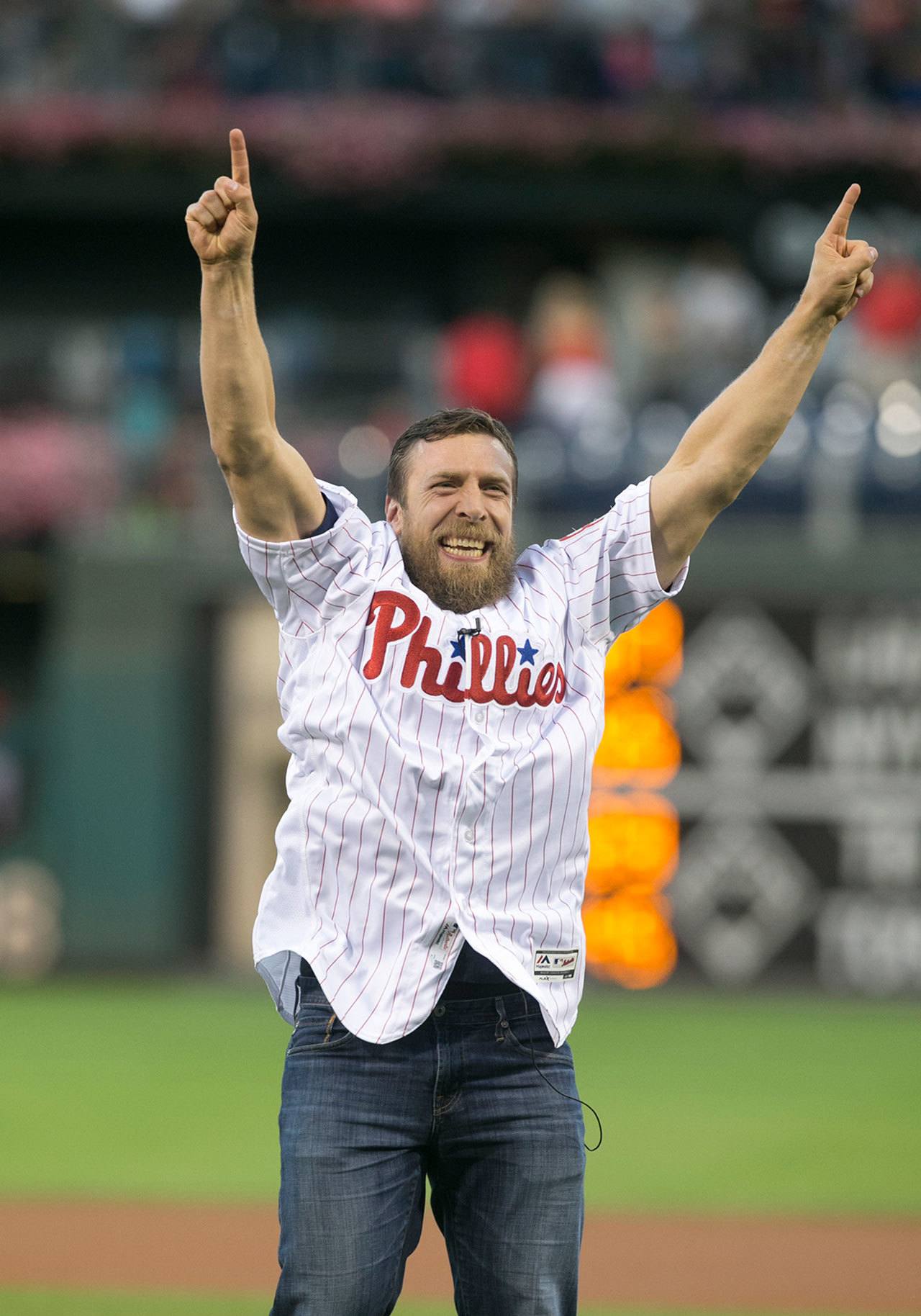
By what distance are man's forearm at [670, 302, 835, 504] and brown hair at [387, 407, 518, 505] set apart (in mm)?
342

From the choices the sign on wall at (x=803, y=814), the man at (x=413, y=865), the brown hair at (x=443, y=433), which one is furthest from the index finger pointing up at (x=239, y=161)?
the sign on wall at (x=803, y=814)

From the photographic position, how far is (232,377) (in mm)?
3402

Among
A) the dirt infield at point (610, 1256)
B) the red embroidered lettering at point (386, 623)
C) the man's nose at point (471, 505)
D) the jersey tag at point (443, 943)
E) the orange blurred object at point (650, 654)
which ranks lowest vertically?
the dirt infield at point (610, 1256)

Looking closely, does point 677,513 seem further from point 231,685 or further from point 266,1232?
Result: point 231,685

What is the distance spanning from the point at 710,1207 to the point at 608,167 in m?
14.1

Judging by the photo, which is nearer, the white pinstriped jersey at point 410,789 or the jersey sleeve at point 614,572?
the white pinstriped jersey at point 410,789

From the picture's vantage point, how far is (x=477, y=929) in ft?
11.2

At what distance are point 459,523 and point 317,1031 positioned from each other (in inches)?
38.3

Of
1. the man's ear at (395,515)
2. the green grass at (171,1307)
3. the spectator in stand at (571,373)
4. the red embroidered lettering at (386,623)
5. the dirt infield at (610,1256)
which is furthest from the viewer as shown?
the spectator in stand at (571,373)

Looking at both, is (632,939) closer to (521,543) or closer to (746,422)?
(521,543)

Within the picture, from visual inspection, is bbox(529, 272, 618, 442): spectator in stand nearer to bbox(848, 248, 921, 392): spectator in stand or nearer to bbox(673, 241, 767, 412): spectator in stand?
bbox(673, 241, 767, 412): spectator in stand

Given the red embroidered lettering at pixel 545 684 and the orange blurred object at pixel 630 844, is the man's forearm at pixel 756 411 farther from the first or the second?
the orange blurred object at pixel 630 844

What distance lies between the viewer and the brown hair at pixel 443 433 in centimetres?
366

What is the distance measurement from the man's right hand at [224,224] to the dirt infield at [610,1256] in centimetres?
379
